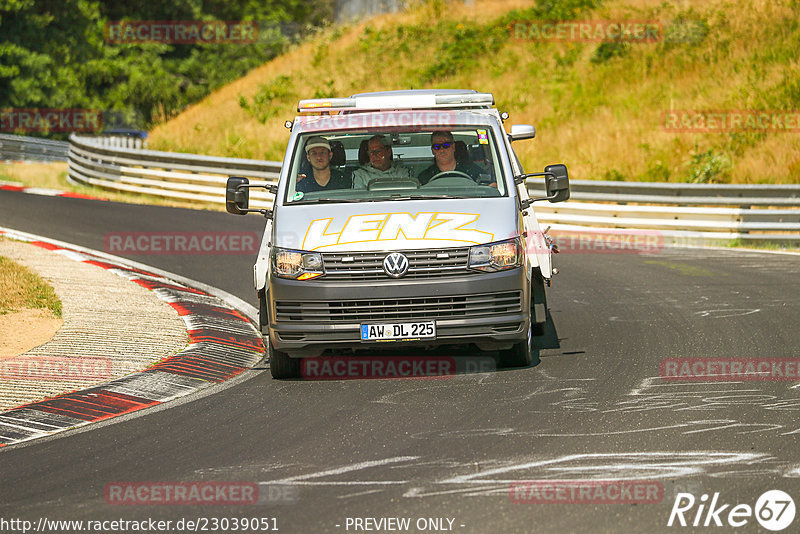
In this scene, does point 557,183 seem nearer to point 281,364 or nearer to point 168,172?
point 281,364

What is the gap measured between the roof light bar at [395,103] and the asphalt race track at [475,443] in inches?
91.1

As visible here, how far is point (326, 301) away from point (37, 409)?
2.21 m

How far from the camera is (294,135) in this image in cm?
1002

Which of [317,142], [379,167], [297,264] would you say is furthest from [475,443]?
[317,142]

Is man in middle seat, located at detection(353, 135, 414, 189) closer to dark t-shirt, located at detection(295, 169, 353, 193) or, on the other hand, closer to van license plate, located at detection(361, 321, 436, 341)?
dark t-shirt, located at detection(295, 169, 353, 193)

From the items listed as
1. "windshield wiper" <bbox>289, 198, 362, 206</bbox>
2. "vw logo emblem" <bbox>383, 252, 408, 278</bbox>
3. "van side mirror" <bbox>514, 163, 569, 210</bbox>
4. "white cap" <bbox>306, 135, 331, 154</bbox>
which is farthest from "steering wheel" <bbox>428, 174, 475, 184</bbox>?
"vw logo emblem" <bbox>383, 252, 408, 278</bbox>

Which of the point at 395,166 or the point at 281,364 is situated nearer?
the point at 281,364

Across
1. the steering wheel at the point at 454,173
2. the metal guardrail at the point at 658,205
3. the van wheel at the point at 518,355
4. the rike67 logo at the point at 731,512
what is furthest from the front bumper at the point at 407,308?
the metal guardrail at the point at 658,205

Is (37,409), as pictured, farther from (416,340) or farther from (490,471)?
(490,471)

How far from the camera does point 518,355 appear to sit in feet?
30.0

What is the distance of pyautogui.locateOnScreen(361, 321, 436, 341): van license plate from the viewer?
863 centimetres

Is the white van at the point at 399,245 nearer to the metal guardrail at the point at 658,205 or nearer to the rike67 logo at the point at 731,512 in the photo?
the rike67 logo at the point at 731,512

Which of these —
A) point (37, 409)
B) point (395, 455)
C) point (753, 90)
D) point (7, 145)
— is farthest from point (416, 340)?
point (7, 145)

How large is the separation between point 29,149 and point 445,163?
3409 centimetres
